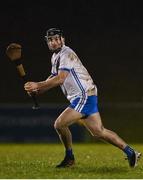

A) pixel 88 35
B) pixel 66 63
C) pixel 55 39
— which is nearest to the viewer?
pixel 66 63

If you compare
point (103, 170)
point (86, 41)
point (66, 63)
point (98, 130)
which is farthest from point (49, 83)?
point (86, 41)

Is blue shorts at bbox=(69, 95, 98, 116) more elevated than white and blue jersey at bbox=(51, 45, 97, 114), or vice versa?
white and blue jersey at bbox=(51, 45, 97, 114)

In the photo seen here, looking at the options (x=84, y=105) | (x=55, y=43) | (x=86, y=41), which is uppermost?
(x=55, y=43)

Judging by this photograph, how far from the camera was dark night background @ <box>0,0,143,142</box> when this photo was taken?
2681 centimetres

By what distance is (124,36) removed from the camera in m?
29.7

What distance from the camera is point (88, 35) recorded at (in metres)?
29.6

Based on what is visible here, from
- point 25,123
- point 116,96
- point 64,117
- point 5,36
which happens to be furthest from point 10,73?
point 64,117

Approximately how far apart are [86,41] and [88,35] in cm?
36

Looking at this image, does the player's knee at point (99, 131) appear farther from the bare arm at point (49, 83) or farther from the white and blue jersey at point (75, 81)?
the bare arm at point (49, 83)

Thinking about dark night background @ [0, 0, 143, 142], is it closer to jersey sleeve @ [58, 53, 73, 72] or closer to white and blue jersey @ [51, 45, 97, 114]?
white and blue jersey @ [51, 45, 97, 114]

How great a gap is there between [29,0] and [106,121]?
34.4ft

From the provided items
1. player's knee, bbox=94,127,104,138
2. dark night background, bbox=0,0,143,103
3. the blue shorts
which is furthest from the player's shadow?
dark night background, bbox=0,0,143,103

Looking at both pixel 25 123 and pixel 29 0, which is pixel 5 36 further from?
pixel 25 123

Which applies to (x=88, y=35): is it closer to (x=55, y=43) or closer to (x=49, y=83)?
(x=55, y=43)
